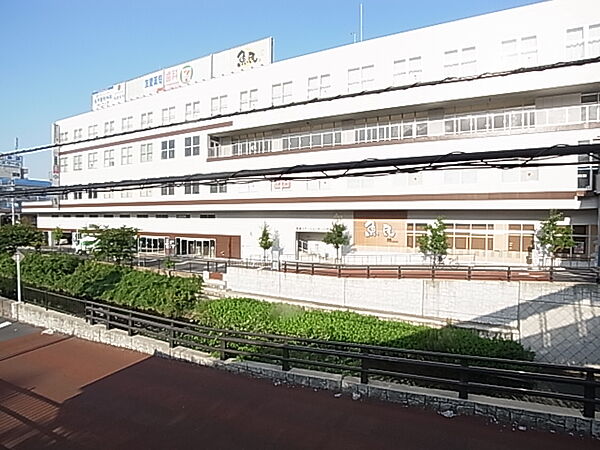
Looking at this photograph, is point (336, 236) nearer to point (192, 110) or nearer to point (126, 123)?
point (192, 110)

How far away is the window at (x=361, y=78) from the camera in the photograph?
25.1 m

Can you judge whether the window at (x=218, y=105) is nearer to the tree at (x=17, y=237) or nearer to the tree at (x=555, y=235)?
the tree at (x=17, y=237)

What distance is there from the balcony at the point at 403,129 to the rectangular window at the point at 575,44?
2467 mm

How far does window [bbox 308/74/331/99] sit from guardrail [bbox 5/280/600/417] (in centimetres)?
1971

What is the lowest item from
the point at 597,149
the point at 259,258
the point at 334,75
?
the point at 259,258

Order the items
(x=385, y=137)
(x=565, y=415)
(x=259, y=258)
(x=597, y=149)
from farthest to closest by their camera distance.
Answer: (x=259, y=258)
(x=385, y=137)
(x=565, y=415)
(x=597, y=149)

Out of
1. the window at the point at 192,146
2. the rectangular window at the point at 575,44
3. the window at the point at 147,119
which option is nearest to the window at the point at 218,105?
the window at the point at 192,146

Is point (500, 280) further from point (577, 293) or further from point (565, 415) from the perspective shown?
point (565, 415)

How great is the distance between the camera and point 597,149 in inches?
187

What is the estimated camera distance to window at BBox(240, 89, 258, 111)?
2933 centimetres

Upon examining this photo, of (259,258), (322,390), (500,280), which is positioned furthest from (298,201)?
(322,390)

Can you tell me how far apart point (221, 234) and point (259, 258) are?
13.4 ft

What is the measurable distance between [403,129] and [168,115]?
20.0m

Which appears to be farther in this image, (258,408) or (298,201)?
(298,201)
